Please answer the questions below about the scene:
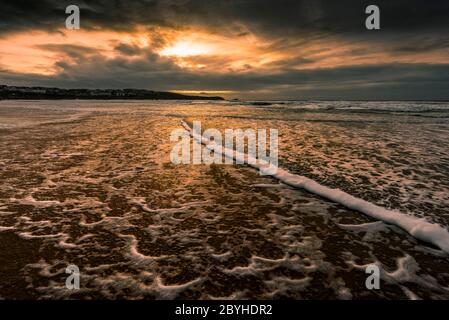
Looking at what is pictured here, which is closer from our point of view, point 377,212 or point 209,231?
point 209,231

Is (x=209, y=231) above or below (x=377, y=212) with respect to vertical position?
below

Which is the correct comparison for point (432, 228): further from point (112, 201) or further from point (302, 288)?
point (112, 201)

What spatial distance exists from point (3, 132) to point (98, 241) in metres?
13.6

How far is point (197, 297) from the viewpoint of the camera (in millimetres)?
3080

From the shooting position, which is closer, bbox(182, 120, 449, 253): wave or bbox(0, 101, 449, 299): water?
bbox(0, 101, 449, 299): water

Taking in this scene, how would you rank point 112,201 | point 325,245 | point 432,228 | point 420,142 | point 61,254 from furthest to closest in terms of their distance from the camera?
point 420,142, point 112,201, point 432,228, point 325,245, point 61,254

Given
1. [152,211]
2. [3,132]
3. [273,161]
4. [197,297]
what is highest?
[3,132]

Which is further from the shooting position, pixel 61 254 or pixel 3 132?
pixel 3 132

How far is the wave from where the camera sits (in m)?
4.36

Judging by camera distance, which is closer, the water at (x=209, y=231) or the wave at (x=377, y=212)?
the water at (x=209, y=231)

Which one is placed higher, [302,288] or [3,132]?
[3,132]

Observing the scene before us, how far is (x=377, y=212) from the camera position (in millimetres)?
5227

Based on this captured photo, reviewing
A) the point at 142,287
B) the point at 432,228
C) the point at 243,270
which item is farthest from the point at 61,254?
the point at 432,228

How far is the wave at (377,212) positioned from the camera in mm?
4355
